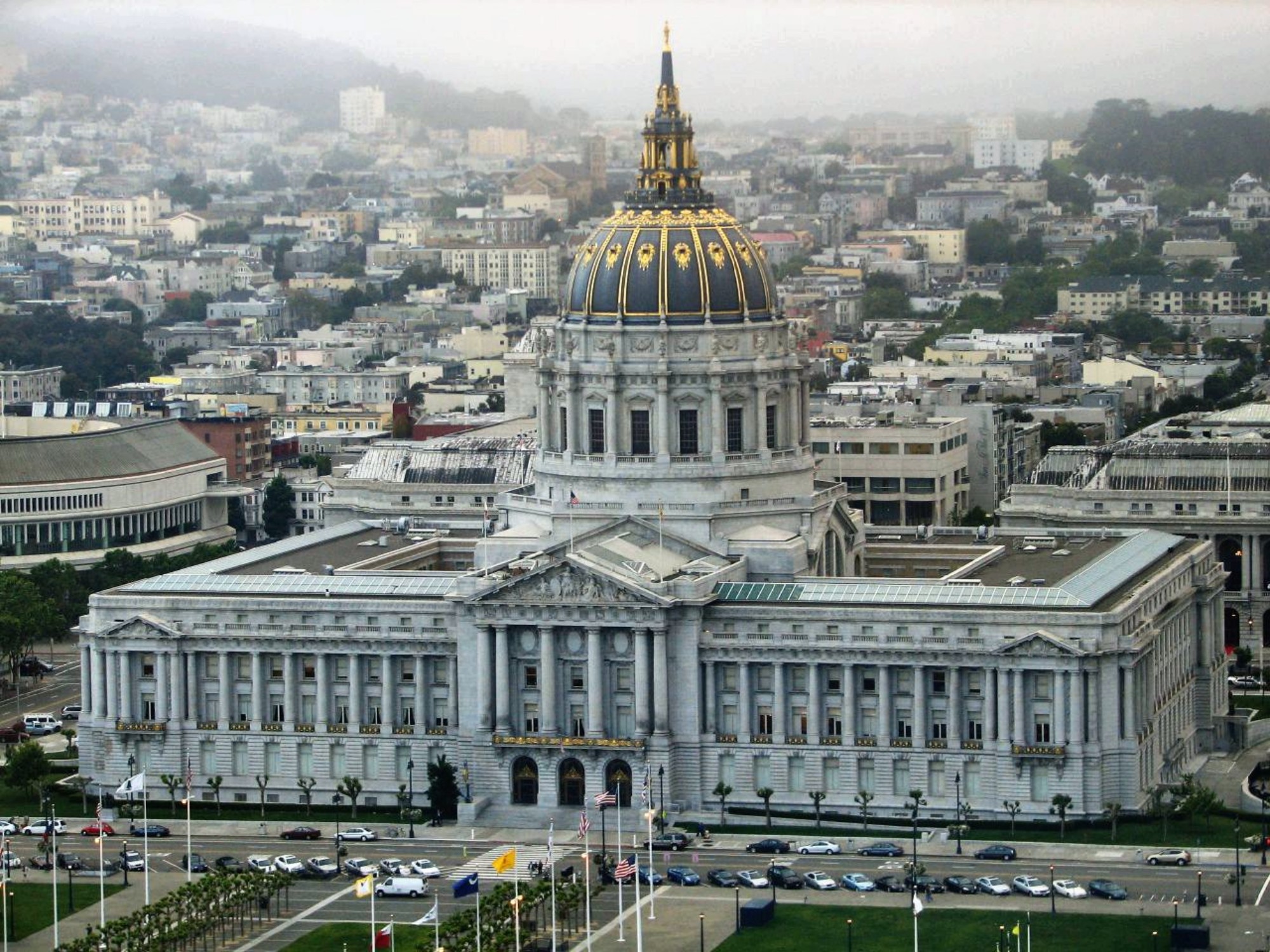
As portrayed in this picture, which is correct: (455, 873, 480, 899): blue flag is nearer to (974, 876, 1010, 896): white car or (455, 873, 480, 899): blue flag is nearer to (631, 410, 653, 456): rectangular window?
(974, 876, 1010, 896): white car

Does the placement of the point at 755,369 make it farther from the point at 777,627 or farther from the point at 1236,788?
the point at 1236,788

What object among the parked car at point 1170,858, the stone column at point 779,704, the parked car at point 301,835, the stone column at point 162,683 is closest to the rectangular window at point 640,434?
the stone column at point 779,704

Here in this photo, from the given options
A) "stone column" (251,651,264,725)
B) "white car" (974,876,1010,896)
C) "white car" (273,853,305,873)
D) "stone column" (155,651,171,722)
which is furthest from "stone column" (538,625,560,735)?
"white car" (974,876,1010,896)

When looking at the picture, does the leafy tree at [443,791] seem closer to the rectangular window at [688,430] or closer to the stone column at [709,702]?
the stone column at [709,702]

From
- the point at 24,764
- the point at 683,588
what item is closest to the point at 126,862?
the point at 24,764

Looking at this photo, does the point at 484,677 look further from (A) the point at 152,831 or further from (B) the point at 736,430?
(B) the point at 736,430

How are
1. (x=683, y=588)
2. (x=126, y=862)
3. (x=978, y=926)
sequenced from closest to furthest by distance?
(x=978, y=926) < (x=126, y=862) < (x=683, y=588)
